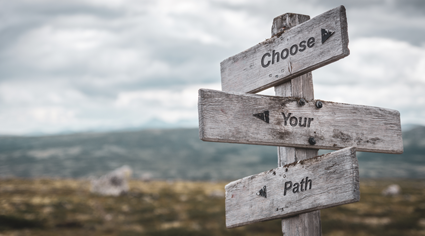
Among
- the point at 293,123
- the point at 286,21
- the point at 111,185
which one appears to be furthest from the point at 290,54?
the point at 111,185

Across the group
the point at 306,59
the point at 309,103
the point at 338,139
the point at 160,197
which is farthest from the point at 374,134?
the point at 160,197

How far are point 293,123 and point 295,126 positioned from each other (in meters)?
0.04

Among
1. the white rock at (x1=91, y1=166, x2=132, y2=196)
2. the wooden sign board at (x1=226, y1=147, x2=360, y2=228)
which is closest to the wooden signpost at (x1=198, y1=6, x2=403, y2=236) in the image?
the wooden sign board at (x1=226, y1=147, x2=360, y2=228)

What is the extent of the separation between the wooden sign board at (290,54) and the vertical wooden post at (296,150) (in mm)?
126

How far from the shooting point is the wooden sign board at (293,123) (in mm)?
2695

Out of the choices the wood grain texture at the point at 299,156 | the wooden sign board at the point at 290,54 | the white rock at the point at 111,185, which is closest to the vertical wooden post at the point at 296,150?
the wood grain texture at the point at 299,156

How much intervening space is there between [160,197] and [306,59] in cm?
3826

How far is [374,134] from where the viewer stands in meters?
3.41

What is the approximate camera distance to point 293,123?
3.03 meters

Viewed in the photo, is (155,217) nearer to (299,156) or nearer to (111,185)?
(111,185)

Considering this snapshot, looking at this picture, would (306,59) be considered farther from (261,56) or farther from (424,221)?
(424,221)

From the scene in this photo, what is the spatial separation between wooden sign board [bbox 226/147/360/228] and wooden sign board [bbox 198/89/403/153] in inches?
13.1

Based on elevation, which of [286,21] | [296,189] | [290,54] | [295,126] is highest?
[286,21]

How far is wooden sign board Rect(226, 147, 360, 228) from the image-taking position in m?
2.59
